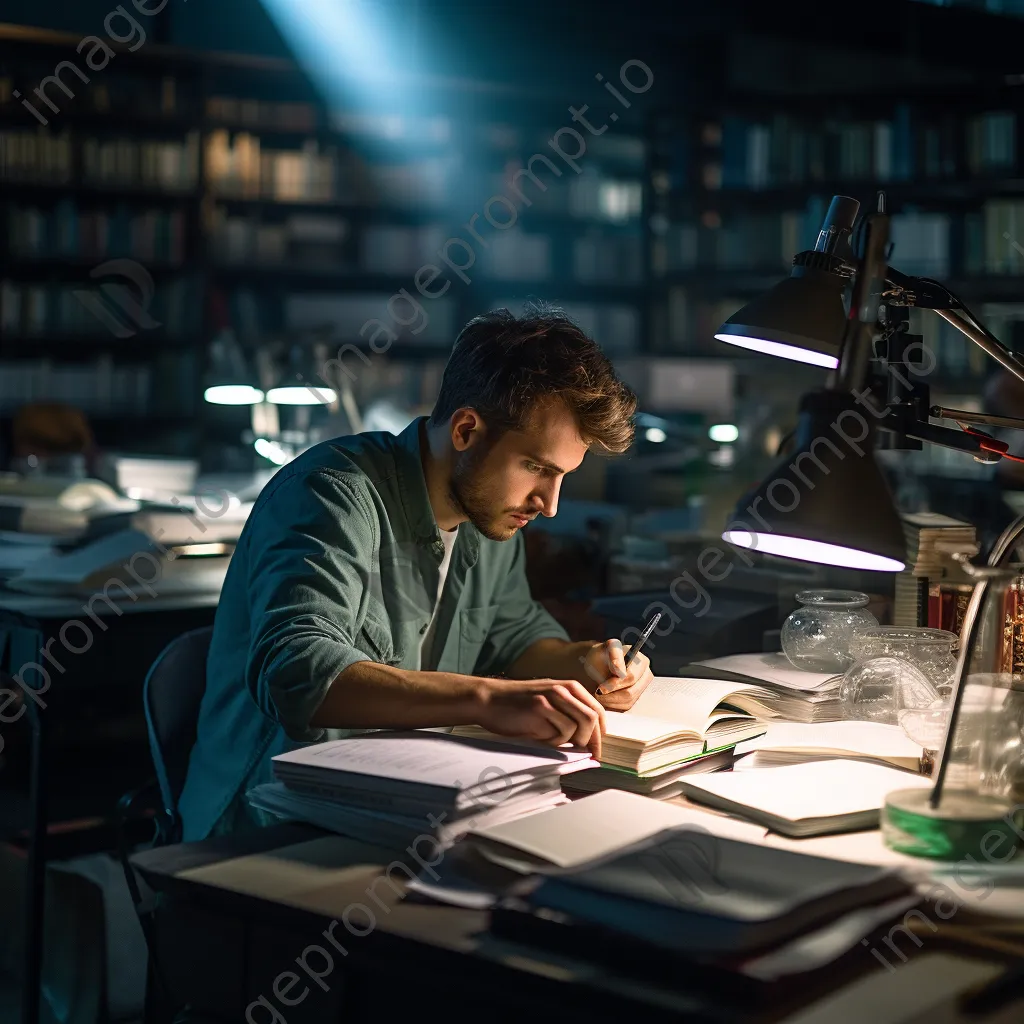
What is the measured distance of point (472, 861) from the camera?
1100 millimetres

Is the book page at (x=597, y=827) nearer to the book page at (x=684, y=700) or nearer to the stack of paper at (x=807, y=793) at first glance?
the stack of paper at (x=807, y=793)

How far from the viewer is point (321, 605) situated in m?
1.50

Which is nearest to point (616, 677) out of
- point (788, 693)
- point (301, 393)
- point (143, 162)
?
point (788, 693)

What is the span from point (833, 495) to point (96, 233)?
4.95m

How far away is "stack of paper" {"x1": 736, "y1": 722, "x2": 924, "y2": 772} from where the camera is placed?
1.43 m

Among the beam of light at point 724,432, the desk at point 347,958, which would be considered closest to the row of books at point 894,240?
the beam of light at point 724,432

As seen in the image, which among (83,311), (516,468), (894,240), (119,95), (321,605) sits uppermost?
(119,95)

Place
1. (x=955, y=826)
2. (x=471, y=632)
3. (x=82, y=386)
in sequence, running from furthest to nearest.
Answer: (x=82, y=386) → (x=471, y=632) → (x=955, y=826)

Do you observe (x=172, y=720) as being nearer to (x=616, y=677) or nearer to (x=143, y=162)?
(x=616, y=677)

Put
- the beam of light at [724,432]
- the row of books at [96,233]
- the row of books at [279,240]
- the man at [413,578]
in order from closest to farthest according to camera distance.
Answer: the man at [413,578] < the beam of light at [724,432] < the row of books at [96,233] < the row of books at [279,240]

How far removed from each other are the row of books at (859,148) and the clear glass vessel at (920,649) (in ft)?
14.0

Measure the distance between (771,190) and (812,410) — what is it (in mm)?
4885

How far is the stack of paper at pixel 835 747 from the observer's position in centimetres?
143

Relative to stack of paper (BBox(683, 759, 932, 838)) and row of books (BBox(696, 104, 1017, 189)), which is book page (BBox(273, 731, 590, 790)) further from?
row of books (BBox(696, 104, 1017, 189))
